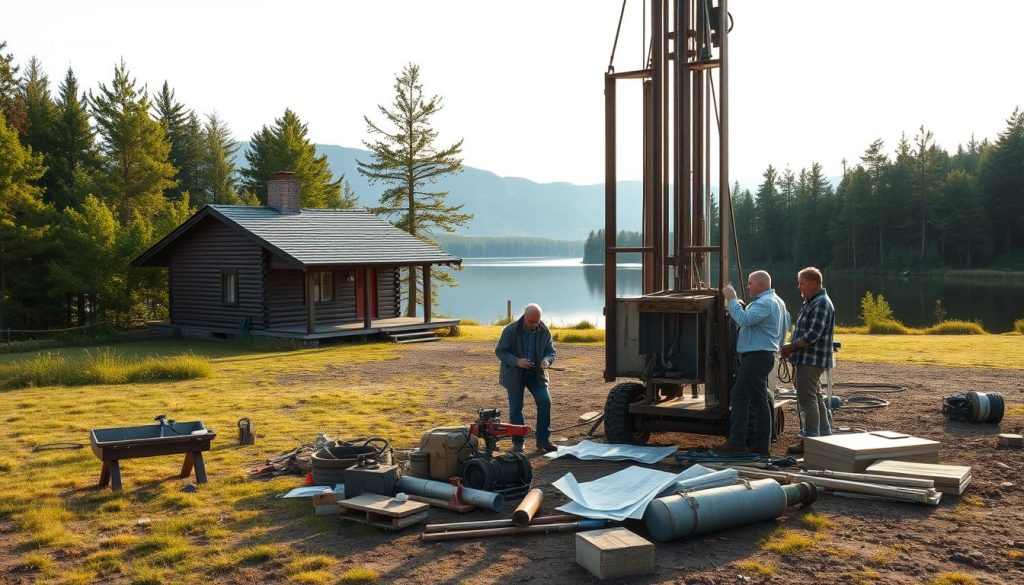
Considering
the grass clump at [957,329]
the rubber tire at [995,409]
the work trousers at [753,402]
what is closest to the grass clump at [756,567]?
the work trousers at [753,402]

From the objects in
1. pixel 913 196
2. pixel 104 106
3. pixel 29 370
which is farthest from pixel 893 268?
pixel 29 370

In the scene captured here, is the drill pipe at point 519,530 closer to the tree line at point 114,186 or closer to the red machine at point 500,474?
the red machine at point 500,474

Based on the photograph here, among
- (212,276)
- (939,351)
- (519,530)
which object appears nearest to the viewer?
(519,530)

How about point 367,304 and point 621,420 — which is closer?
point 621,420

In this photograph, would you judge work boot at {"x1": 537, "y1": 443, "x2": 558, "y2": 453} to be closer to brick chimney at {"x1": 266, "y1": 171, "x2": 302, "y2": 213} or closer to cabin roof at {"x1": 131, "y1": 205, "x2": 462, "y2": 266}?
cabin roof at {"x1": 131, "y1": 205, "x2": 462, "y2": 266}

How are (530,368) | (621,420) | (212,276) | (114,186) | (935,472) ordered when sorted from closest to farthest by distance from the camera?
(935,472)
(530,368)
(621,420)
(212,276)
(114,186)

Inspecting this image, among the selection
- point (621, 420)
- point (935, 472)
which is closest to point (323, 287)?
point (621, 420)

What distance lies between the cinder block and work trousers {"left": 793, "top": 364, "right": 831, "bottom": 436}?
3919mm

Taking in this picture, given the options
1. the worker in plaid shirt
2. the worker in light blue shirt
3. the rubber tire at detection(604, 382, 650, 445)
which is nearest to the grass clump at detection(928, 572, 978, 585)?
the worker in light blue shirt

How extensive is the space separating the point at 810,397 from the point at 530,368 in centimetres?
290

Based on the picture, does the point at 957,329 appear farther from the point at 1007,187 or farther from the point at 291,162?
the point at 1007,187

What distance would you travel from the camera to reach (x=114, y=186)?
135 feet

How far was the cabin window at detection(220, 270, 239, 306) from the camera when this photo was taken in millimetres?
25922

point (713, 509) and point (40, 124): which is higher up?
point (40, 124)
